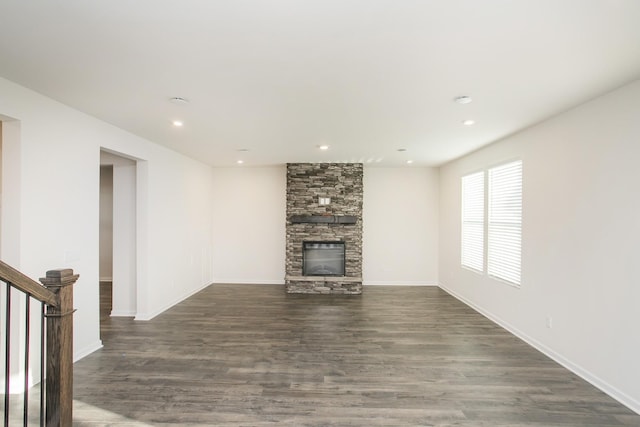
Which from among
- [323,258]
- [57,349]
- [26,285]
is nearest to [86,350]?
[57,349]

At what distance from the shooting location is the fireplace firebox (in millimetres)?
6457

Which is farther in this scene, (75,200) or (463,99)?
(75,200)

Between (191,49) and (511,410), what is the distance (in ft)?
11.5

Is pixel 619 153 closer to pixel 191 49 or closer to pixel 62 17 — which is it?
pixel 191 49

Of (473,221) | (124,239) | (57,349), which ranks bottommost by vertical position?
(57,349)

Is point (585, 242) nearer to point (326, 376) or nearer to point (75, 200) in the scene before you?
point (326, 376)

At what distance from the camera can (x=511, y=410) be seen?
246 centimetres

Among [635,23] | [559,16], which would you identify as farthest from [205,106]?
[635,23]

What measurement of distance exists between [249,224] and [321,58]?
529 centimetres

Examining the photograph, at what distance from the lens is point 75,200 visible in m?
3.24

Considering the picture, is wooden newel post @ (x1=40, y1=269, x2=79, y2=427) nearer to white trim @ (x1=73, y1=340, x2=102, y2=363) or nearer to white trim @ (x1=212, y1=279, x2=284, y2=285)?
white trim @ (x1=73, y1=340, x2=102, y2=363)

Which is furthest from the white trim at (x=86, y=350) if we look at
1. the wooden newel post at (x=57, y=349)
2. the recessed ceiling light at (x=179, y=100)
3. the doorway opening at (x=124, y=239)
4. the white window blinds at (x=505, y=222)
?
the white window blinds at (x=505, y=222)

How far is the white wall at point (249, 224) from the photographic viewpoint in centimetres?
697

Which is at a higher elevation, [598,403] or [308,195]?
[308,195]
